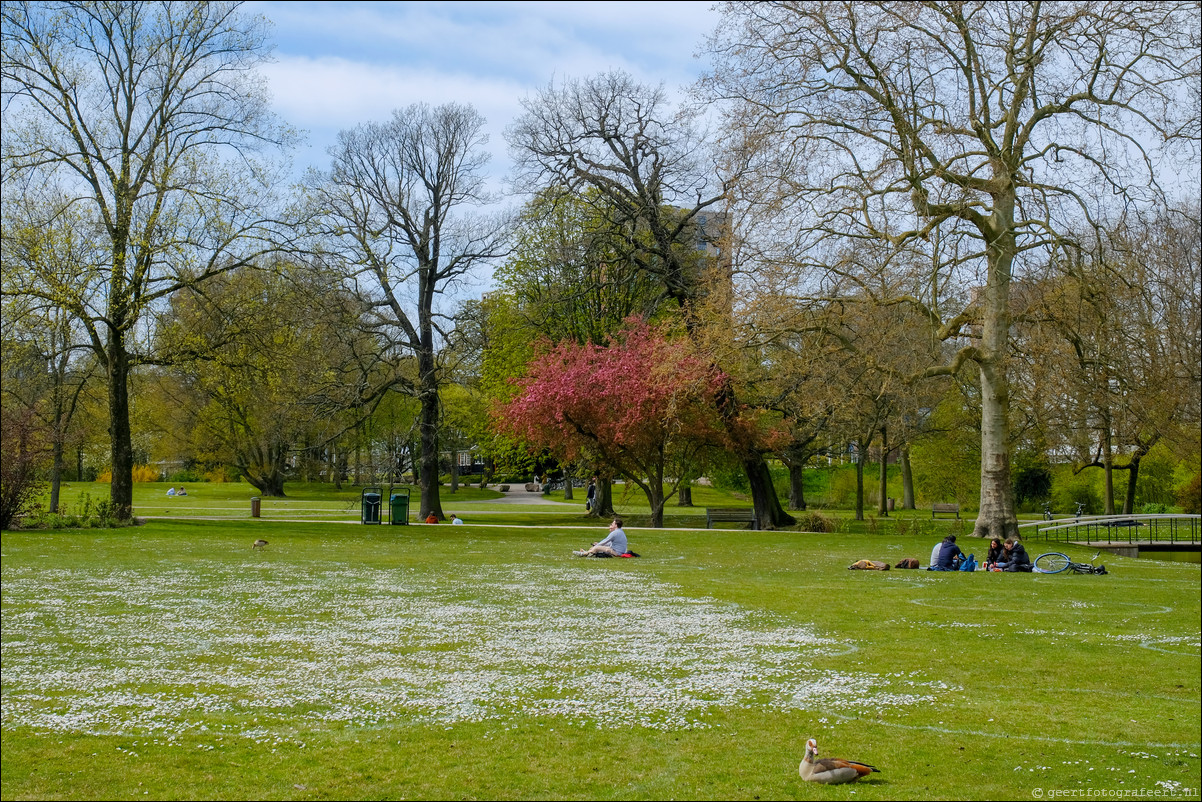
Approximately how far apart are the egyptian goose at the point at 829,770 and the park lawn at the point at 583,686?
0.08 meters

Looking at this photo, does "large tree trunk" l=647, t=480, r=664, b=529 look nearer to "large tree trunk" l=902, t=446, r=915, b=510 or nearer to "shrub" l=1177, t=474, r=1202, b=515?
"shrub" l=1177, t=474, r=1202, b=515

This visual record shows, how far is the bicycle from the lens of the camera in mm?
20406

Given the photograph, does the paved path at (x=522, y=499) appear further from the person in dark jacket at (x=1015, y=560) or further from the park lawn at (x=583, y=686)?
the park lawn at (x=583, y=686)

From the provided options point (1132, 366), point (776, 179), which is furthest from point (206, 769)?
point (1132, 366)

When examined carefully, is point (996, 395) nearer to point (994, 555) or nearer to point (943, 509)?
point (994, 555)

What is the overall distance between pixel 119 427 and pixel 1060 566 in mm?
27135

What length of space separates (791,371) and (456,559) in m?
13.9

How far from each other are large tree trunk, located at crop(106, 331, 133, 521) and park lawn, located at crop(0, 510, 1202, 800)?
14.0 meters

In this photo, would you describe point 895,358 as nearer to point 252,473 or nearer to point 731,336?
point 731,336

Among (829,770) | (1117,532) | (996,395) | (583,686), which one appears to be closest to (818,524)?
(996,395)

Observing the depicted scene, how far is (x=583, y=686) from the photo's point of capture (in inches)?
358

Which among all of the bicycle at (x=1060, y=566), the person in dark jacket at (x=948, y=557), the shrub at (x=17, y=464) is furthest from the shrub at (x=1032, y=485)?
the shrub at (x=17, y=464)

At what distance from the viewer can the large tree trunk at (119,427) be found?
103ft

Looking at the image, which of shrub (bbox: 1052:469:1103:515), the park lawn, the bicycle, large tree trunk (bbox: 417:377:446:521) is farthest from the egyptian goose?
shrub (bbox: 1052:469:1103:515)
